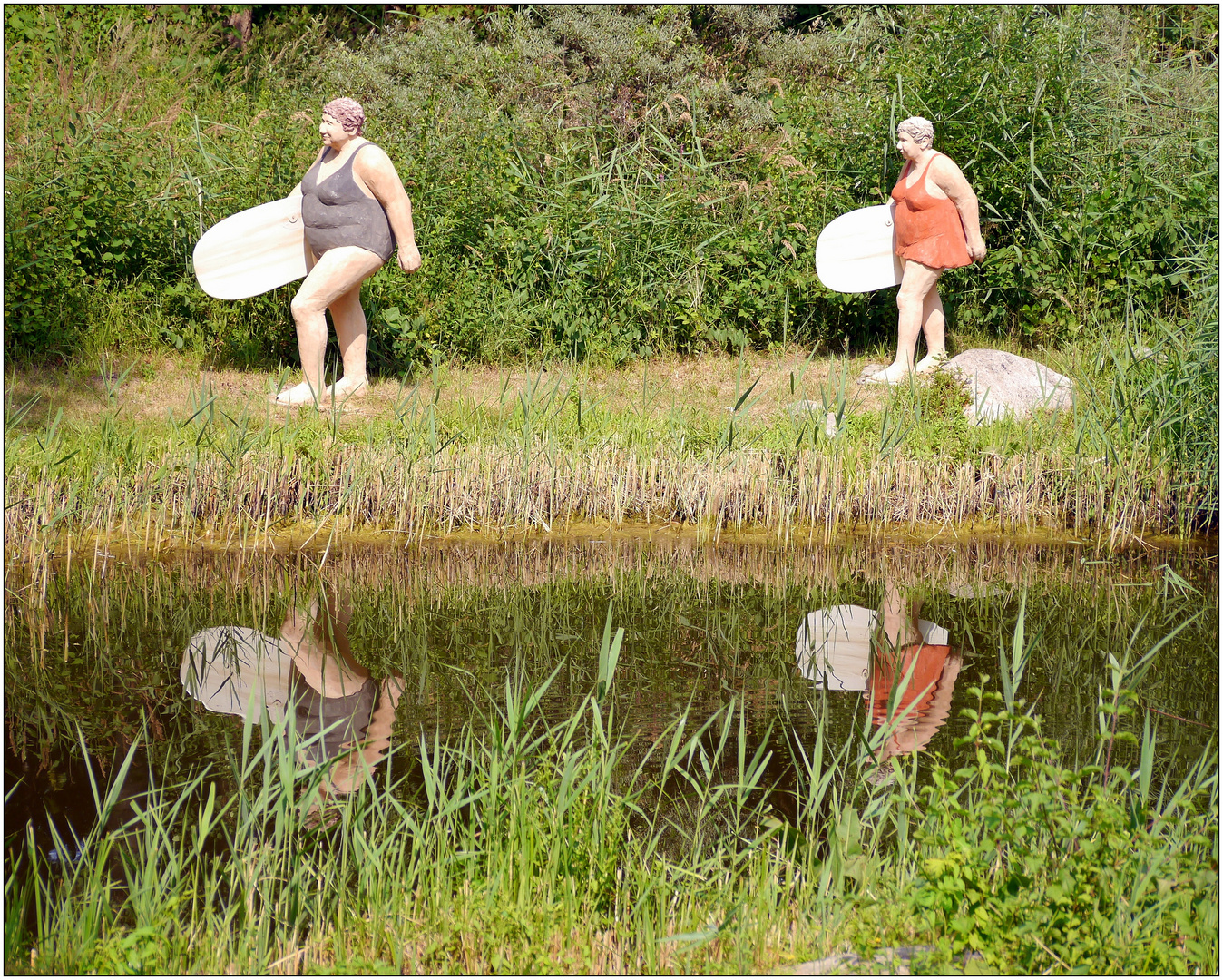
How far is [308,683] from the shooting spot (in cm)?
401

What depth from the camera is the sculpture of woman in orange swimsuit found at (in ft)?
23.5

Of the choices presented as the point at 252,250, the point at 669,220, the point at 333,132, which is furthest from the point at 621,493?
the point at 669,220

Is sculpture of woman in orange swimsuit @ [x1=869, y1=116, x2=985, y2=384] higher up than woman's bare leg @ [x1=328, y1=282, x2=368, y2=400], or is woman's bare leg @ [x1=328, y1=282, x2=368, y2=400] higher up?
sculpture of woman in orange swimsuit @ [x1=869, y1=116, x2=985, y2=384]

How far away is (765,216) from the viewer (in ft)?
29.3

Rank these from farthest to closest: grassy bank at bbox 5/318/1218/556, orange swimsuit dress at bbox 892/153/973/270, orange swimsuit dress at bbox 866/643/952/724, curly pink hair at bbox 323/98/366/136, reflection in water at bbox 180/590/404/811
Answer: orange swimsuit dress at bbox 892/153/973/270 < curly pink hair at bbox 323/98/366/136 < grassy bank at bbox 5/318/1218/556 < orange swimsuit dress at bbox 866/643/952/724 < reflection in water at bbox 180/590/404/811

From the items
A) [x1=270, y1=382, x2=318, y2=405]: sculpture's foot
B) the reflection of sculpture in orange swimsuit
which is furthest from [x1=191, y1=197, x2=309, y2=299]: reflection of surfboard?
the reflection of sculpture in orange swimsuit

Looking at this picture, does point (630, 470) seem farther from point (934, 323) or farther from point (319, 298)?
point (934, 323)

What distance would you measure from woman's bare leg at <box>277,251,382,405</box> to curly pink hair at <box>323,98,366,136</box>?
0.68m

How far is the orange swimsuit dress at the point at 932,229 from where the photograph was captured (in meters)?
7.25

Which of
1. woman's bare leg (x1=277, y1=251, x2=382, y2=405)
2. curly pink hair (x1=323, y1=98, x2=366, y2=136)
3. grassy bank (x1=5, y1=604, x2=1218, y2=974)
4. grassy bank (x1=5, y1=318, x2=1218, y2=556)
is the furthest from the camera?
woman's bare leg (x1=277, y1=251, x2=382, y2=405)

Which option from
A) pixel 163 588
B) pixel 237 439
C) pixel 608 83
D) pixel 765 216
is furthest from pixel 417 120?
pixel 163 588

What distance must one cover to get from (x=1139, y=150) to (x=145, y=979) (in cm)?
872

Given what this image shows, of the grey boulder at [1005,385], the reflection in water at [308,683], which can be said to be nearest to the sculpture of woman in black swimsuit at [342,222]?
the reflection in water at [308,683]

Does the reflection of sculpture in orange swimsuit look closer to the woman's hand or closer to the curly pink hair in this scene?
the woman's hand
